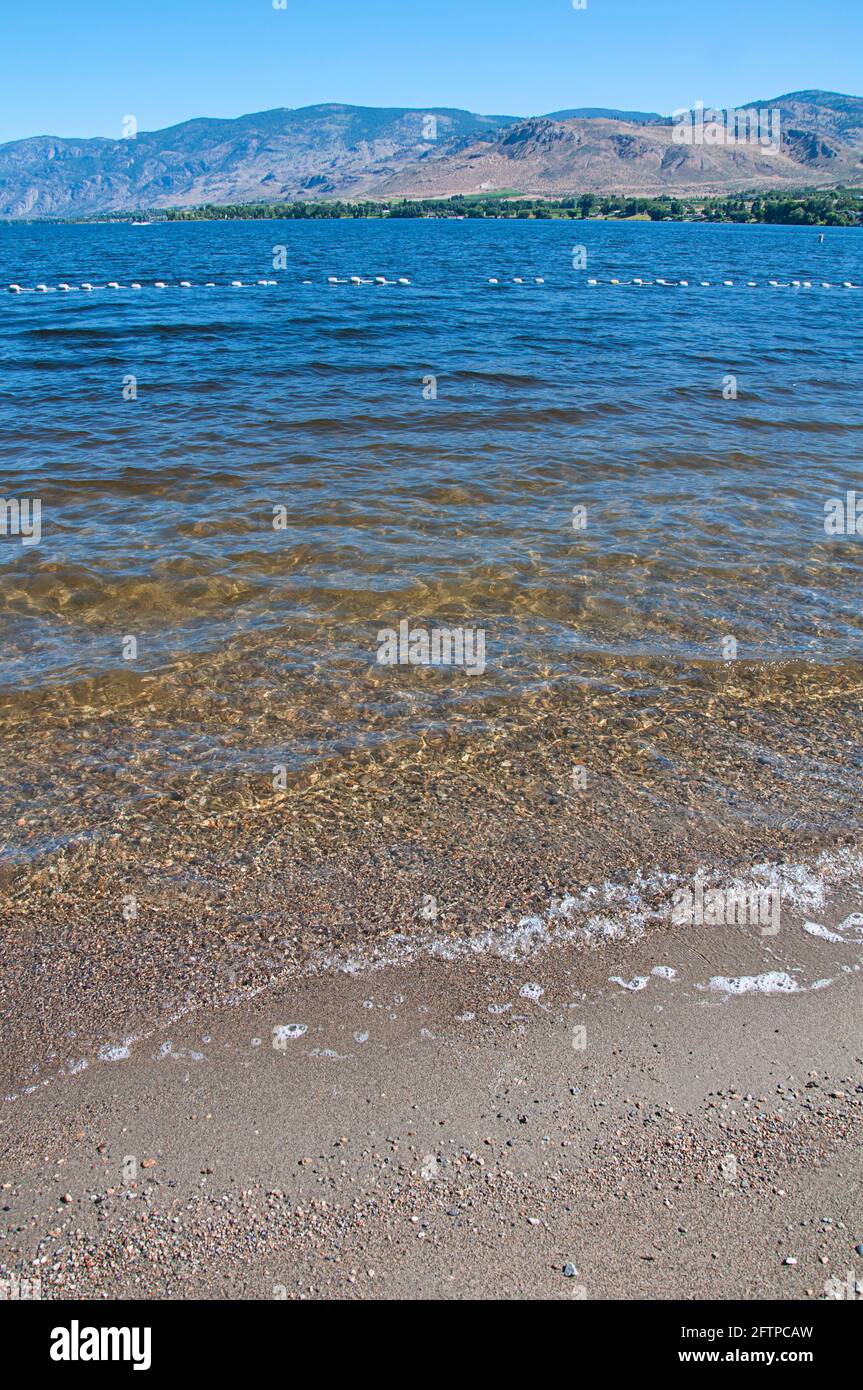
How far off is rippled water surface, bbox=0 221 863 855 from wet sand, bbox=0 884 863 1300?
115 inches

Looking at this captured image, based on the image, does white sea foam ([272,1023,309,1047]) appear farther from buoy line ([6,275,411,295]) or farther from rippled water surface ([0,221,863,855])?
buoy line ([6,275,411,295])

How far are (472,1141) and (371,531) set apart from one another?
10277mm

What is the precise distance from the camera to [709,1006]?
5.33 meters

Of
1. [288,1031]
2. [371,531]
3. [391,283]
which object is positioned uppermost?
[391,283]

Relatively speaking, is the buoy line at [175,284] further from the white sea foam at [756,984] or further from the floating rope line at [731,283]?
the white sea foam at [756,984]

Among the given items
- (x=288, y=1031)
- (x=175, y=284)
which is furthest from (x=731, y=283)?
(x=288, y=1031)

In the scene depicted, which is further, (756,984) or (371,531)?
A: (371,531)

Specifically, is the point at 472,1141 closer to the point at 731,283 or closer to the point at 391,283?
the point at 391,283

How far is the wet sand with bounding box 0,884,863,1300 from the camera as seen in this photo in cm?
389

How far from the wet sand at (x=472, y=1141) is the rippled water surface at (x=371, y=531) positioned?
9.55ft

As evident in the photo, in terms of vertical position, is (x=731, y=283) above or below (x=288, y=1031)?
above

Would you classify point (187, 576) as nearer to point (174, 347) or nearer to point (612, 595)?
point (612, 595)

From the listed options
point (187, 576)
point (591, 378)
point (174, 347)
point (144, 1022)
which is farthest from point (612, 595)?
point (174, 347)

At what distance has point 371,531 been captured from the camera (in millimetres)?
13469
